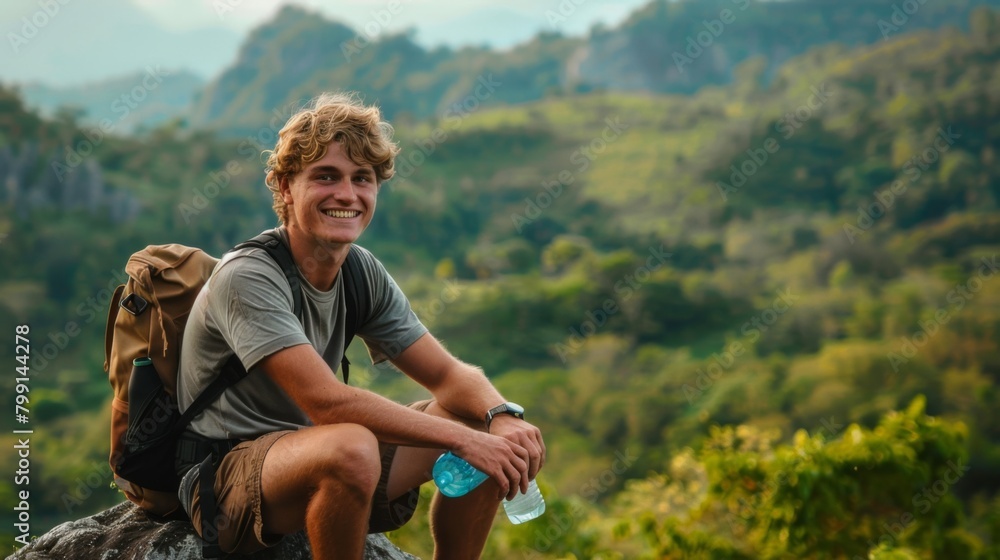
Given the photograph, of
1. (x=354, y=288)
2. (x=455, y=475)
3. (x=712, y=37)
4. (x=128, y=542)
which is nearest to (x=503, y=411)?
(x=455, y=475)

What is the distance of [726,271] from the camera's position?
5203 centimetres

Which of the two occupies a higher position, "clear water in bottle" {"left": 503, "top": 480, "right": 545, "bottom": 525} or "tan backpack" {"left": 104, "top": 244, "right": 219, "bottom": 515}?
"tan backpack" {"left": 104, "top": 244, "right": 219, "bottom": 515}

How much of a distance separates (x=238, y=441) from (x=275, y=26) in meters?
114

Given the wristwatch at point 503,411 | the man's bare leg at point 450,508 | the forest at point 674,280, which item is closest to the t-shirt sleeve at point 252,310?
the man's bare leg at point 450,508

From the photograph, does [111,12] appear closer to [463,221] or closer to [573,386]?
[463,221]

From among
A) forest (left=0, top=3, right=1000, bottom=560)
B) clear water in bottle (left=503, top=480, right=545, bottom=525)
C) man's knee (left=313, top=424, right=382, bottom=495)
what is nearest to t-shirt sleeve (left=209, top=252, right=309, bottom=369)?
man's knee (left=313, top=424, right=382, bottom=495)

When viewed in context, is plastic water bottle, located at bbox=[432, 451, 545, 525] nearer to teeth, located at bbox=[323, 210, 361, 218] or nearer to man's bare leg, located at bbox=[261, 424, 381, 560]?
man's bare leg, located at bbox=[261, 424, 381, 560]

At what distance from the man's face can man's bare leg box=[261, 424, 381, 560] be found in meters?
0.54

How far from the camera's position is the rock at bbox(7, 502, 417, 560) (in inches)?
118

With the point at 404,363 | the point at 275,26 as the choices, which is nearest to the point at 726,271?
the point at 404,363

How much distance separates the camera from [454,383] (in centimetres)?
314

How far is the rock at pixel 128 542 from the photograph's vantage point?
9.80 feet

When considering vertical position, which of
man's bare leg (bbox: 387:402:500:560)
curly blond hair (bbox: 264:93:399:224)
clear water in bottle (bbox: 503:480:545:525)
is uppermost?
curly blond hair (bbox: 264:93:399:224)

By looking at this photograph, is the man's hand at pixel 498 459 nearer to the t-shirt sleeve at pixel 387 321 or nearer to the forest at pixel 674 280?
the t-shirt sleeve at pixel 387 321
